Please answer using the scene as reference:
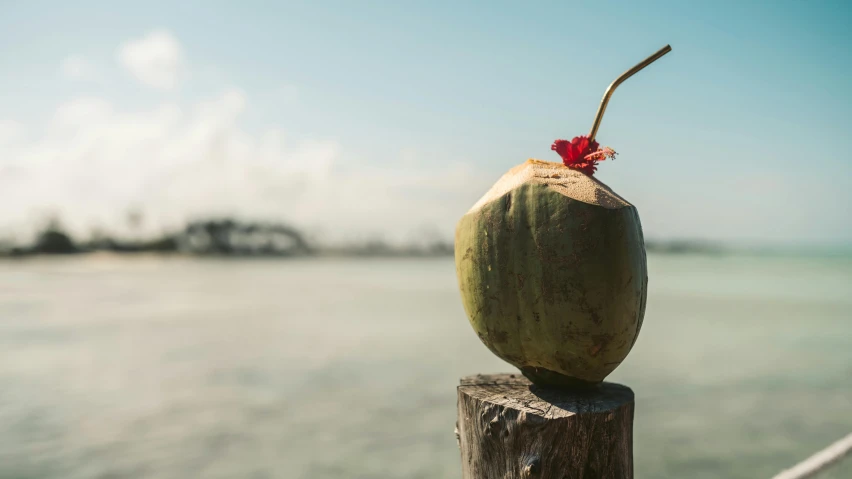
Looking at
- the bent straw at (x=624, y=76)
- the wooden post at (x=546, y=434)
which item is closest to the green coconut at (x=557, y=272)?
the wooden post at (x=546, y=434)

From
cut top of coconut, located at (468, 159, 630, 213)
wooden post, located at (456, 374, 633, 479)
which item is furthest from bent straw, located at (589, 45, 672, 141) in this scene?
wooden post, located at (456, 374, 633, 479)

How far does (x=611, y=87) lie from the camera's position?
208 centimetres

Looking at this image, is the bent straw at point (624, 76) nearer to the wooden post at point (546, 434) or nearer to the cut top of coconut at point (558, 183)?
the cut top of coconut at point (558, 183)

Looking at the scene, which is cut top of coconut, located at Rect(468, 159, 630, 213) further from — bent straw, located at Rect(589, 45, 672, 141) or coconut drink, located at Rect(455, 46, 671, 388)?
bent straw, located at Rect(589, 45, 672, 141)

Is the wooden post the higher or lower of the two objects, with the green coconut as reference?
lower

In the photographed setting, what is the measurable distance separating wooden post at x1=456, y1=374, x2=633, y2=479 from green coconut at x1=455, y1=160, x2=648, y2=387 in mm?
130

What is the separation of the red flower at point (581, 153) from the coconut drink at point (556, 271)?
6 cm

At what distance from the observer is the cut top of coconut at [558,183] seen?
6.19 feet

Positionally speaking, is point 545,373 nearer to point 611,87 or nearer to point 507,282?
point 507,282

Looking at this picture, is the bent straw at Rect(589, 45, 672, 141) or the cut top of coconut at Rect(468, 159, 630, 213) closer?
the cut top of coconut at Rect(468, 159, 630, 213)

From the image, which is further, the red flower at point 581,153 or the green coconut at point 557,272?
the red flower at point 581,153

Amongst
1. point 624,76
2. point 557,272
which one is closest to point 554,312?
point 557,272

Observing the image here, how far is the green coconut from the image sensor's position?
184cm

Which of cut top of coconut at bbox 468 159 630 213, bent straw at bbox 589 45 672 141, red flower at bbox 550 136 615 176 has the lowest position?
cut top of coconut at bbox 468 159 630 213
